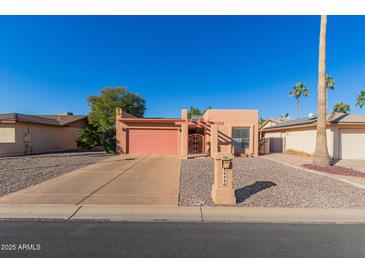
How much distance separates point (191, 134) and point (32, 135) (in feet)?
49.5

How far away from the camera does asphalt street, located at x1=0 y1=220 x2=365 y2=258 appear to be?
2881 mm

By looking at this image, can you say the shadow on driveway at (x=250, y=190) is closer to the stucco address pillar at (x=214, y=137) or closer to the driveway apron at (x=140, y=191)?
the driveway apron at (x=140, y=191)

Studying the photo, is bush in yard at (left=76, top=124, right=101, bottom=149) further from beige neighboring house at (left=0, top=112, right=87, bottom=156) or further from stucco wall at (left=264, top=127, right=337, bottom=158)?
stucco wall at (left=264, top=127, right=337, bottom=158)

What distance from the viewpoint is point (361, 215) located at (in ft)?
14.0

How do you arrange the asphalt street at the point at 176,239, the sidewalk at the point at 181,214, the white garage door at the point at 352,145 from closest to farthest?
the asphalt street at the point at 176,239
the sidewalk at the point at 181,214
the white garage door at the point at 352,145

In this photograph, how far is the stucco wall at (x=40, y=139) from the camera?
15766mm

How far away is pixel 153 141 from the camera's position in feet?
54.9

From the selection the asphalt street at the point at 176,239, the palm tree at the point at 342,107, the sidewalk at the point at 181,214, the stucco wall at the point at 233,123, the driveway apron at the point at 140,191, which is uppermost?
the palm tree at the point at 342,107

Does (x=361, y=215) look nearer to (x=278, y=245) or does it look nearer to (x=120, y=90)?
(x=278, y=245)

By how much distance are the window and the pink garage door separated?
203 inches

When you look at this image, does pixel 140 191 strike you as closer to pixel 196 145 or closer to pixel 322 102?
pixel 196 145

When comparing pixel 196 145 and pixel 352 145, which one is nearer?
pixel 352 145

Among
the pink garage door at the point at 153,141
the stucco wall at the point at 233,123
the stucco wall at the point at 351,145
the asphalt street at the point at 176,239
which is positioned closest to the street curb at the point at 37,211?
the asphalt street at the point at 176,239

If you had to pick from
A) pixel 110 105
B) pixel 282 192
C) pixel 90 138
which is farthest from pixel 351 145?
pixel 110 105
